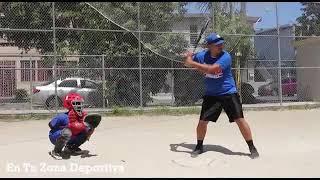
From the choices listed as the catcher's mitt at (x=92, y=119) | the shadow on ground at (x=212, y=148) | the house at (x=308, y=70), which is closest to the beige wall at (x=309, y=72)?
the house at (x=308, y=70)

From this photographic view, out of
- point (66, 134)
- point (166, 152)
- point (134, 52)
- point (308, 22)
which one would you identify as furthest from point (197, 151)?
point (308, 22)

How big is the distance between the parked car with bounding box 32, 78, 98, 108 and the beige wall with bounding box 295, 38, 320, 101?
8399 millimetres

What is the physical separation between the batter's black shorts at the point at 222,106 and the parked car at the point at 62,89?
8978 millimetres

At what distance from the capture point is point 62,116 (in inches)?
306

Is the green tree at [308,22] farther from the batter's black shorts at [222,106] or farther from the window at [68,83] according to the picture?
the batter's black shorts at [222,106]

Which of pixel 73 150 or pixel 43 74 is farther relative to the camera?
pixel 43 74

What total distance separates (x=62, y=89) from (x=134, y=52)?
8.45 ft

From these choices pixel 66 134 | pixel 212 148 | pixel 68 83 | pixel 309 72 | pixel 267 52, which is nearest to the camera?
pixel 66 134

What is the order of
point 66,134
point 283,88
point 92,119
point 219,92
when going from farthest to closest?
point 283,88 < point 219,92 < point 92,119 < point 66,134

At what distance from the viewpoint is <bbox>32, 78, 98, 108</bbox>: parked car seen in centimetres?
1673

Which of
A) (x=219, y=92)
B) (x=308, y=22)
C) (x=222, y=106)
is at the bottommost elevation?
(x=222, y=106)

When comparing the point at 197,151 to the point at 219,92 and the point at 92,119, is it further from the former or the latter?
the point at 92,119

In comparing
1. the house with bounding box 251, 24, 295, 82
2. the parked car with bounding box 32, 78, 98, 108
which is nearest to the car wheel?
the parked car with bounding box 32, 78, 98, 108

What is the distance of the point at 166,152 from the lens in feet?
27.6
